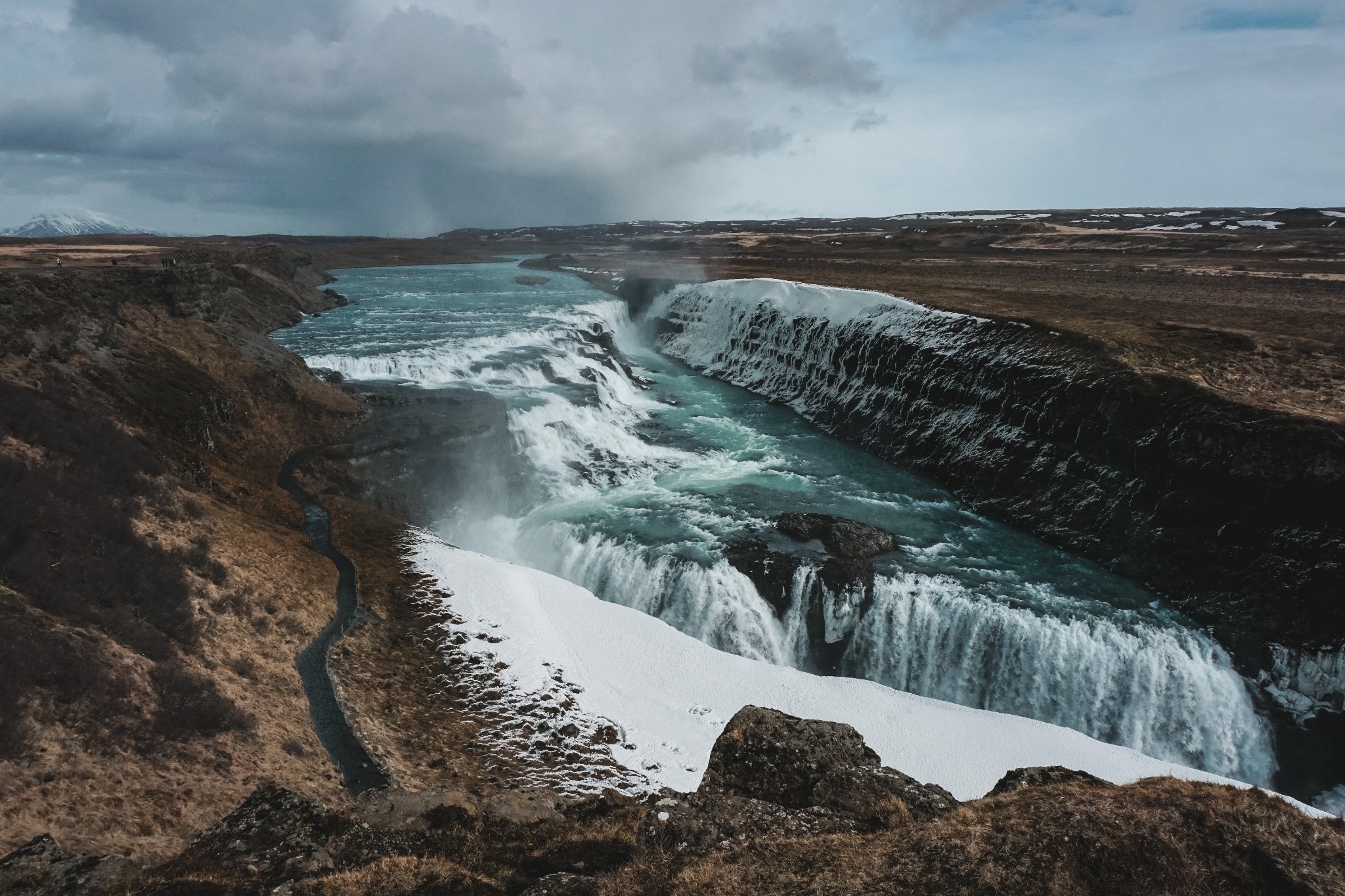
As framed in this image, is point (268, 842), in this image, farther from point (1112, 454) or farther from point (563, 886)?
point (1112, 454)

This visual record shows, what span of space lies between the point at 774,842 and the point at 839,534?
15730 mm

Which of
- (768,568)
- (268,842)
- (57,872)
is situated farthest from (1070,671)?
(57,872)

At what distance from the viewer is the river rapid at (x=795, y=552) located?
53.5 feet

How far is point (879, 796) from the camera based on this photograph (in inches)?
308

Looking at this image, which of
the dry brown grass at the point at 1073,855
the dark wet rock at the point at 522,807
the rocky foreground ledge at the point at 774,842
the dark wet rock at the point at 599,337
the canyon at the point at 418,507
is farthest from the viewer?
the dark wet rock at the point at 599,337

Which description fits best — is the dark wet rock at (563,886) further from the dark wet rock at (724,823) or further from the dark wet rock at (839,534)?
the dark wet rock at (839,534)

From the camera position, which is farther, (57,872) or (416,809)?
(416,809)

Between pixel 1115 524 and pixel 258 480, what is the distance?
29.9m

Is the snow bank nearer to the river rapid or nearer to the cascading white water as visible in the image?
the cascading white water

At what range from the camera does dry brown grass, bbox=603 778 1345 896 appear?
510cm

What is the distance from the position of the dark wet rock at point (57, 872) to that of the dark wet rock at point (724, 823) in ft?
17.5

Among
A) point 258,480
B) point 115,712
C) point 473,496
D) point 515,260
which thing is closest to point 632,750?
point 115,712

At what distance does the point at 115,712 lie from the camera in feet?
31.8

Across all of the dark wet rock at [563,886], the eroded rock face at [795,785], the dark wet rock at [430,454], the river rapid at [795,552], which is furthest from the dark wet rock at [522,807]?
the dark wet rock at [430,454]
